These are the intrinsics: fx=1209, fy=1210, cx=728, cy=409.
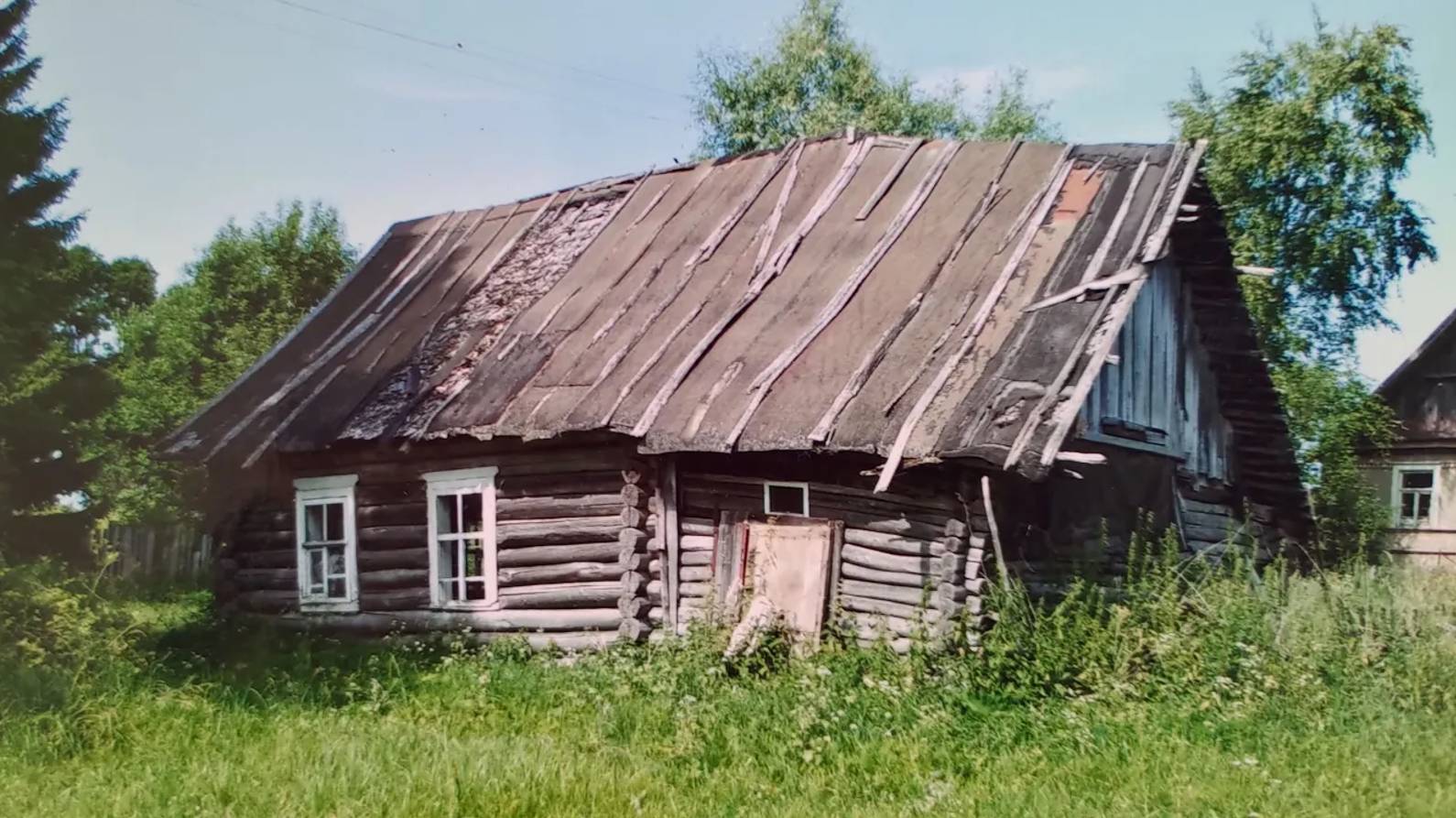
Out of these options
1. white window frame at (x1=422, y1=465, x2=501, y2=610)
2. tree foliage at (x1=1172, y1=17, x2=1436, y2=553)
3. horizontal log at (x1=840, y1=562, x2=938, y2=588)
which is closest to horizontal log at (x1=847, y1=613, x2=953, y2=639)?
horizontal log at (x1=840, y1=562, x2=938, y2=588)

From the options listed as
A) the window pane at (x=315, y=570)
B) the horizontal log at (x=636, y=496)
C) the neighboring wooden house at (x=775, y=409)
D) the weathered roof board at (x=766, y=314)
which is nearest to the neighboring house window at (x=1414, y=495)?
the neighboring wooden house at (x=775, y=409)

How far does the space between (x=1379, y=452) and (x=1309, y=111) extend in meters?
6.81

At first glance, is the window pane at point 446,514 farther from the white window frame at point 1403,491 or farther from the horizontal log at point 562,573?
the white window frame at point 1403,491

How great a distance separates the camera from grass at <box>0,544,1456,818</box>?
652 cm

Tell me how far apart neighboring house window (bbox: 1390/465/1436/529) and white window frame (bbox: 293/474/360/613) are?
20232 millimetres

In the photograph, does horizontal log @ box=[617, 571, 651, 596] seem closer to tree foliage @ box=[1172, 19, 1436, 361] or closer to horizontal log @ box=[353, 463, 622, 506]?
horizontal log @ box=[353, 463, 622, 506]

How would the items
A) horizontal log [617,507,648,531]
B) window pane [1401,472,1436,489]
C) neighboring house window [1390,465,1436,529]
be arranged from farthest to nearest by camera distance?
window pane [1401,472,1436,489] < neighboring house window [1390,465,1436,529] < horizontal log [617,507,648,531]

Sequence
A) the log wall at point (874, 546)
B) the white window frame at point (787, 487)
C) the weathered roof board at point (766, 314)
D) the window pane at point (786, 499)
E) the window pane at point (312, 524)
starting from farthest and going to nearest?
the window pane at point (312, 524) → the window pane at point (786, 499) → the white window frame at point (787, 487) → the weathered roof board at point (766, 314) → the log wall at point (874, 546)

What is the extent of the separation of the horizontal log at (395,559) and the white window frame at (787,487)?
4.09m

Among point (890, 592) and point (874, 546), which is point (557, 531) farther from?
point (890, 592)

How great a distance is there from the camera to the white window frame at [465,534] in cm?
1255

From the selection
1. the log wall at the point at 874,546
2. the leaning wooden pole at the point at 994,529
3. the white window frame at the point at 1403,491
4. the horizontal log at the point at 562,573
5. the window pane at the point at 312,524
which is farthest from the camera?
the white window frame at the point at 1403,491

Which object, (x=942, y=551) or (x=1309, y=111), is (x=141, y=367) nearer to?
(x=942, y=551)

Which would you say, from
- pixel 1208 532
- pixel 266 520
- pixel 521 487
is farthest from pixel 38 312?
pixel 1208 532
